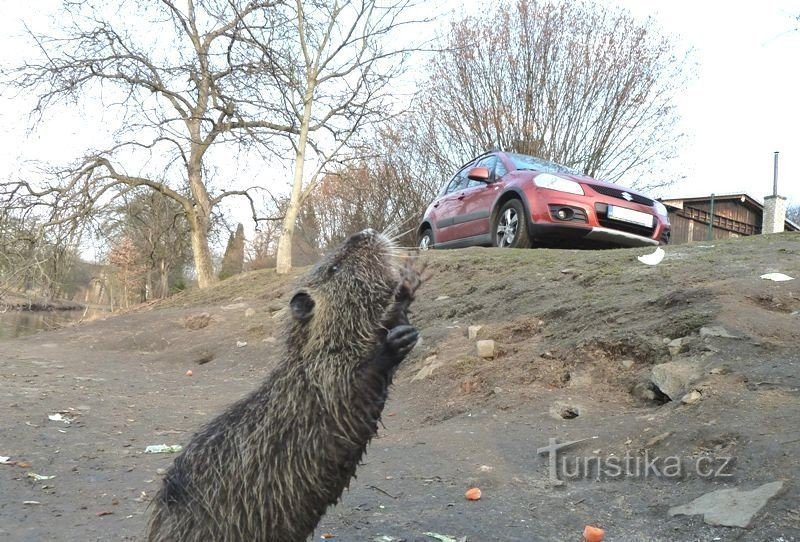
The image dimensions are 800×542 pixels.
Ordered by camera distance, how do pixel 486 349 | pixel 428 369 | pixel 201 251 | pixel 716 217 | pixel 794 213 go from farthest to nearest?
pixel 794 213
pixel 716 217
pixel 201 251
pixel 428 369
pixel 486 349

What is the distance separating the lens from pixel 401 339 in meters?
1.67

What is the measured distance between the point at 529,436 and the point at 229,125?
48.2 ft

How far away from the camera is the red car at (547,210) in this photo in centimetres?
884

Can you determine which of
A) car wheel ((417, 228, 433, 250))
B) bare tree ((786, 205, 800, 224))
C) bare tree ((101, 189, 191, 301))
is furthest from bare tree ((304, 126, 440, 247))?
bare tree ((786, 205, 800, 224))

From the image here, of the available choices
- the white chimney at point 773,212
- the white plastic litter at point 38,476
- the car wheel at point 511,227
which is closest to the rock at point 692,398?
the white plastic litter at point 38,476

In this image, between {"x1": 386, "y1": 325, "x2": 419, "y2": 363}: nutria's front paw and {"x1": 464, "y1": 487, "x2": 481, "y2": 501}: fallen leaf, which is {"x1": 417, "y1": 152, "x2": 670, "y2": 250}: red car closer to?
{"x1": 464, "y1": 487, "x2": 481, "y2": 501}: fallen leaf

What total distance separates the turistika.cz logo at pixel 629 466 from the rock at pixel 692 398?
0.56m

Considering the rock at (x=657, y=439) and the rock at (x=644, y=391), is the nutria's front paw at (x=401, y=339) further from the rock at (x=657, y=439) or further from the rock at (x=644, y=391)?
the rock at (x=644, y=391)

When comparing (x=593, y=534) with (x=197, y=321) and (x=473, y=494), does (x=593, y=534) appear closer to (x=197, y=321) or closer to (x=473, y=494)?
(x=473, y=494)

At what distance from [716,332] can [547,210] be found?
4.49 m

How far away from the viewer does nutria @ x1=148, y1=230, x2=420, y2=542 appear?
1687 millimetres

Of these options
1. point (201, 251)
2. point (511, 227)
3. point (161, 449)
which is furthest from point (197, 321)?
point (161, 449)

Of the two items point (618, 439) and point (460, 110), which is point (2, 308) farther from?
point (460, 110)

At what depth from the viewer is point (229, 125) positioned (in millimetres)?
16812
